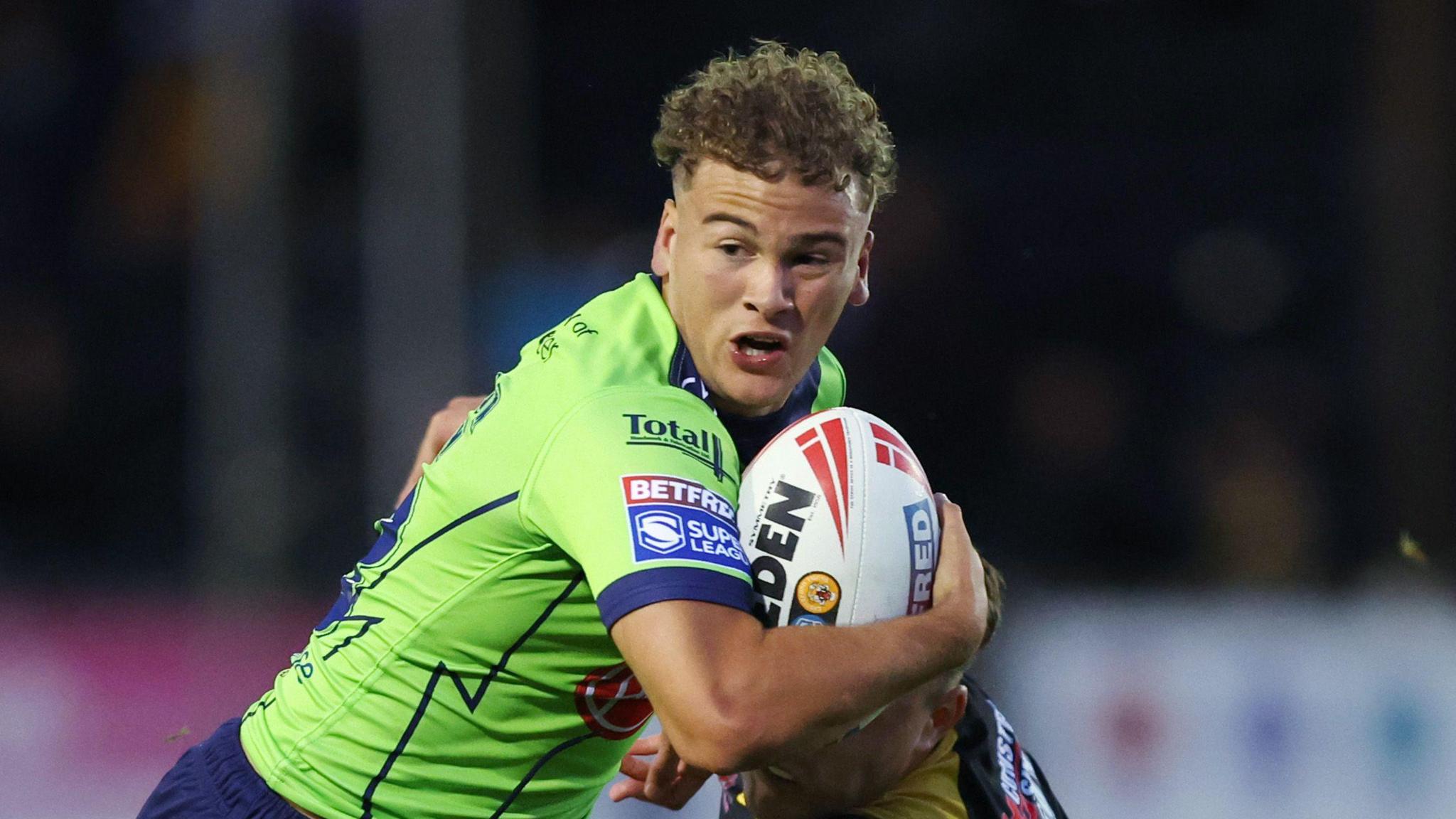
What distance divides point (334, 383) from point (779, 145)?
16.1 ft

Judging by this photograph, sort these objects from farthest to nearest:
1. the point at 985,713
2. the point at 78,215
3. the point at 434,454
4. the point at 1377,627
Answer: the point at 78,215 → the point at 1377,627 → the point at 434,454 → the point at 985,713

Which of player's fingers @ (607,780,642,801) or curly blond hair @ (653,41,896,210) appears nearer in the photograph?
curly blond hair @ (653,41,896,210)

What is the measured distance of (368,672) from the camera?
3.08m

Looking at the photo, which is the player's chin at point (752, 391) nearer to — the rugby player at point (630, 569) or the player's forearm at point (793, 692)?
the rugby player at point (630, 569)

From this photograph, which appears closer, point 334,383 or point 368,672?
point 368,672

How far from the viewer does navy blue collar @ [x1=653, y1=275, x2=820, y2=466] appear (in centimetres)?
312

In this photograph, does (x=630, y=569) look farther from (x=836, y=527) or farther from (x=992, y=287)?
(x=992, y=287)

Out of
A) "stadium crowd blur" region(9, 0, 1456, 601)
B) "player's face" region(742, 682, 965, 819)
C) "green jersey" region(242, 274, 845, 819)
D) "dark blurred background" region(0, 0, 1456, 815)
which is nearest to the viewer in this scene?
"green jersey" region(242, 274, 845, 819)

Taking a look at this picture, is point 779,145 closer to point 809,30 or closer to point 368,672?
point 368,672

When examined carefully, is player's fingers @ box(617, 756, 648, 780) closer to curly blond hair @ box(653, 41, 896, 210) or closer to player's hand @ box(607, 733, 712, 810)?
player's hand @ box(607, 733, 712, 810)

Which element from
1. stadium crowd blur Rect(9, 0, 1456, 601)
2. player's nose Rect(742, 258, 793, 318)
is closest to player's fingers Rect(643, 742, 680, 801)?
player's nose Rect(742, 258, 793, 318)

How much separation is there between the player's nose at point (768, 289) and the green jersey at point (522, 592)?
0.16 meters

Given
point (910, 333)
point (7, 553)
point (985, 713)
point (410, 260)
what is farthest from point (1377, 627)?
point (7, 553)

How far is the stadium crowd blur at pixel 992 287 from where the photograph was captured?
7.63m
